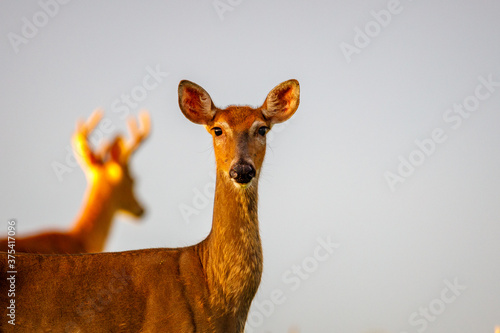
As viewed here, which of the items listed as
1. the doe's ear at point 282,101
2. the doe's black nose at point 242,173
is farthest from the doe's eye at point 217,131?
the doe's black nose at point 242,173

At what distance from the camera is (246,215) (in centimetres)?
591

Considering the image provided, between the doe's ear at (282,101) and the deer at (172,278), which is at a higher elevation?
the doe's ear at (282,101)

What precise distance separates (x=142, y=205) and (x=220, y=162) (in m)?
5.93

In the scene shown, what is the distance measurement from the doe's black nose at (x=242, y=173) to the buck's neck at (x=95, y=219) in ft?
16.9

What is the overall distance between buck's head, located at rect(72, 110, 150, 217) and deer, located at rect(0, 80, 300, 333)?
560 centimetres

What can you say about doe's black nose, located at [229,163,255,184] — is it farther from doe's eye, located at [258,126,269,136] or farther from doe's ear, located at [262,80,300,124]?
doe's ear, located at [262,80,300,124]

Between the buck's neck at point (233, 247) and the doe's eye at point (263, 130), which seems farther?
the doe's eye at point (263, 130)

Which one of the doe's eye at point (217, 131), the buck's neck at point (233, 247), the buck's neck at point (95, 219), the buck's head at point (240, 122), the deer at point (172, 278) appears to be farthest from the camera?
the buck's neck at point (95, 219)

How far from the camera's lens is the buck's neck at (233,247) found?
556 cm

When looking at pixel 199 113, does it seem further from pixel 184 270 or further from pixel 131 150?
pixel 131 150

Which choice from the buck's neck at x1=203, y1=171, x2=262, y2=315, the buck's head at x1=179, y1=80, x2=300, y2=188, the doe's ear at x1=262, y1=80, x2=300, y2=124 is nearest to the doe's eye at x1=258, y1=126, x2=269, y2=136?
the buck's head at x1=179, y1=80, x2=300, y2=188

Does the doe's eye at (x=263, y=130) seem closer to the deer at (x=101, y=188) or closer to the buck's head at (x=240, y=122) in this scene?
the buck's head at (x=240, y=122)

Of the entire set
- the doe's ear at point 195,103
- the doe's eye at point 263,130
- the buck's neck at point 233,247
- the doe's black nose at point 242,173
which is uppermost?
the doe's ear at point 195,103

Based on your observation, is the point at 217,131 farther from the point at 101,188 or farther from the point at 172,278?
the point at 101,188
